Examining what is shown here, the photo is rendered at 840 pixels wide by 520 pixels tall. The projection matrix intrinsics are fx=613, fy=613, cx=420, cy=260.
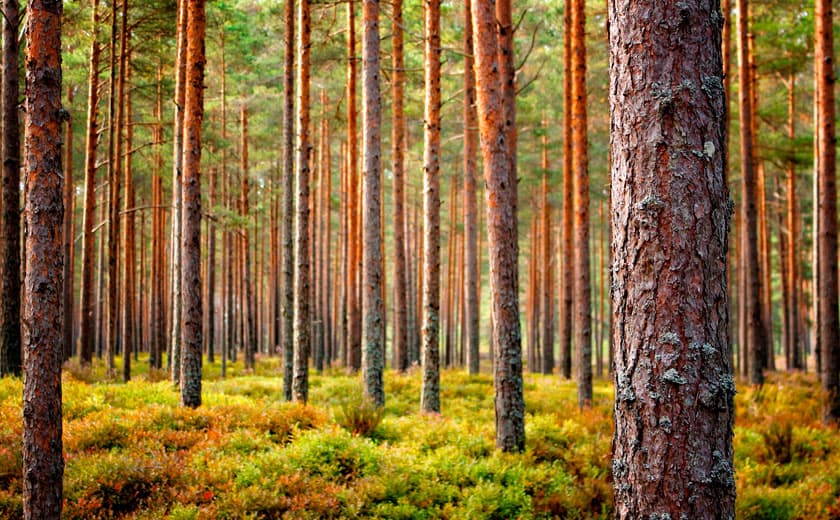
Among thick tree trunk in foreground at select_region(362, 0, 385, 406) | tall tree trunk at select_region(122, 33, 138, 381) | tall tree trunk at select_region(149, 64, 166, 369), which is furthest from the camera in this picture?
tall tree trunk at select_region(149, 64, 166, 369)

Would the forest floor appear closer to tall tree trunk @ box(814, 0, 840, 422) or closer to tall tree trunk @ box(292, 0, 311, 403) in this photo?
tall tree trunk @ box(814, 0, 840, 422)

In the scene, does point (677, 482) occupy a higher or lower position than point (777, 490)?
higher

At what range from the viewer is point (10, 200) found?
10180 mm

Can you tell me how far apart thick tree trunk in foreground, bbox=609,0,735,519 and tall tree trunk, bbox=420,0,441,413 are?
7.67m

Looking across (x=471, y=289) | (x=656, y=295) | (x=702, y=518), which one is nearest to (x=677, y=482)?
(x=702, y=518)

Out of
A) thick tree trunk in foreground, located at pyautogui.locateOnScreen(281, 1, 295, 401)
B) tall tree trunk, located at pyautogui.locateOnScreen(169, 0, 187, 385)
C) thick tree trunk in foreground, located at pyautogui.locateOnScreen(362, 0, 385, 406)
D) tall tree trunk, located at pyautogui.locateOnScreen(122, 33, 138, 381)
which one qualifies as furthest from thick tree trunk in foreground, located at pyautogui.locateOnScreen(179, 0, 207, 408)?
tall tree trunk, located at pyautogui.locateOnScreen(122, 33, 138, 381)

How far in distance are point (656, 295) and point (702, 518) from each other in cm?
96

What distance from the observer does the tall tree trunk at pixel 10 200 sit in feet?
32.6

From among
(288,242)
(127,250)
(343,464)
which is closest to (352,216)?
(288,242)

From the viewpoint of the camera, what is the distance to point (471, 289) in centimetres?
1611

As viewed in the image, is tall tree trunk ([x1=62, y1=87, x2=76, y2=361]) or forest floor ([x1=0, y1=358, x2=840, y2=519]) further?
tall tree trunk ([x1=62, y1=87, x2=76, y2=361])

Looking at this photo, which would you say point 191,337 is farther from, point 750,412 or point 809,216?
point 809,216

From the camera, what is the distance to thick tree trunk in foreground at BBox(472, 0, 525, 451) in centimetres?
768

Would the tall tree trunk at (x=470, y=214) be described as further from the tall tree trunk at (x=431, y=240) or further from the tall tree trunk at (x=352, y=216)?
the tall tree trunk at (x=431, y=240)
